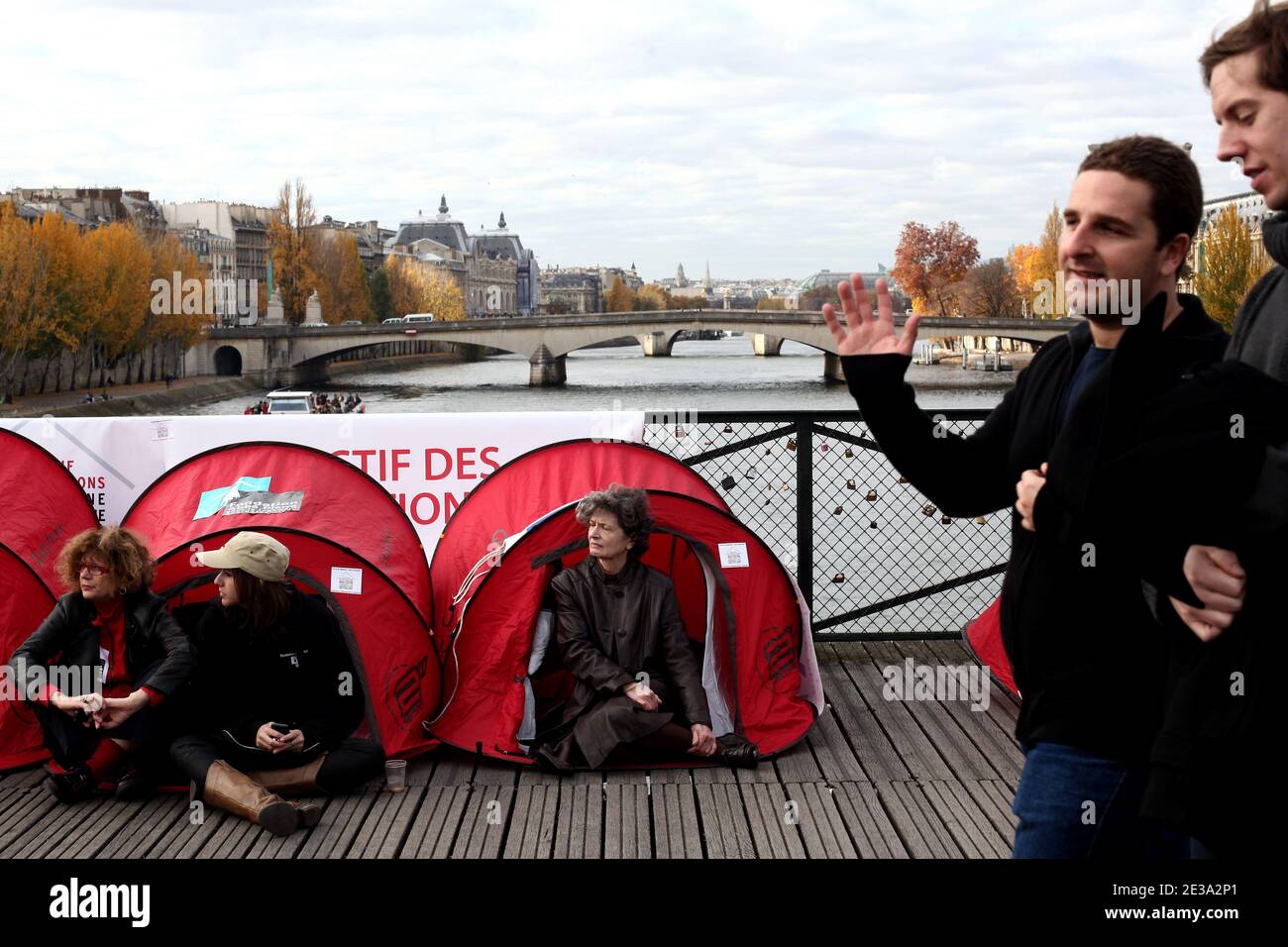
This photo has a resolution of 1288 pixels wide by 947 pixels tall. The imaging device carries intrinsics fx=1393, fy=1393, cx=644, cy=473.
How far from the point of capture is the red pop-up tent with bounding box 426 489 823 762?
16.2 feet

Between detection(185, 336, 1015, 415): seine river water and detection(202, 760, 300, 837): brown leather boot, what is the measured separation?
24.4 meters

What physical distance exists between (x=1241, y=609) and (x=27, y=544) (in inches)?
187

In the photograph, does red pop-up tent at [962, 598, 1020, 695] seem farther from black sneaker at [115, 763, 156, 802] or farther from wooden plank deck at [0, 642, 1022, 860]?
black sneaker at [115, 763, 156, 802]

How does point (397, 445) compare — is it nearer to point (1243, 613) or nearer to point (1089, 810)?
A: point (1089, 810)

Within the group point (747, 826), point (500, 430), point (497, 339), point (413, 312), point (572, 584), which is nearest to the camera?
point (747, 826)

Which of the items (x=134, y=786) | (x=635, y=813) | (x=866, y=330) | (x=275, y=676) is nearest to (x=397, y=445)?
(x=275, y=676)

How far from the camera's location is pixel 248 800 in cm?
420

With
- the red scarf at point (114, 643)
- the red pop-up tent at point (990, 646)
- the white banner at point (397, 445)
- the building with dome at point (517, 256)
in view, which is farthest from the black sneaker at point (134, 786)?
the building with dome at point (517, 256)

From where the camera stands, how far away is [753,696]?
502 centimetres

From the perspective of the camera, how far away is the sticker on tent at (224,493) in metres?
5.20

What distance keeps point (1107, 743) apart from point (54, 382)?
4968 cm

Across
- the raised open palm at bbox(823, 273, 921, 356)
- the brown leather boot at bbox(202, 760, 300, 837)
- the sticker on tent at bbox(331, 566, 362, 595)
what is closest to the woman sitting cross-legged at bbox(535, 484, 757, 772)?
the sticker on tent at bbox(331, 566, 362, 595)

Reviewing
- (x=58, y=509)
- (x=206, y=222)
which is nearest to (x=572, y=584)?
(x=58, y=509)
